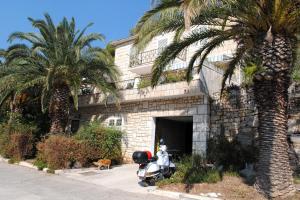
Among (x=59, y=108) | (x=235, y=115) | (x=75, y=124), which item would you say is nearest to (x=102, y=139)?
(x=59, y=108)

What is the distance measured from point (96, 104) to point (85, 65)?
11.8 ft

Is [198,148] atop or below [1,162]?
atop

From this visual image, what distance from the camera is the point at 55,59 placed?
55.9ft

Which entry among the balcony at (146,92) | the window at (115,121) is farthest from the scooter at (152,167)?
the window at (115,121)

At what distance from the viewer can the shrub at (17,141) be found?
17.6 m

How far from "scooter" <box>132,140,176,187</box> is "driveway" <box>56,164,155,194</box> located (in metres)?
0.37

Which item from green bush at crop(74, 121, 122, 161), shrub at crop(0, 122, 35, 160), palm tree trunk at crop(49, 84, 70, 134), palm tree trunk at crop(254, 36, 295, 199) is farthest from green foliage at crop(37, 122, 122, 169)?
palm tree trunk at crop(254, 36, 295, 199)

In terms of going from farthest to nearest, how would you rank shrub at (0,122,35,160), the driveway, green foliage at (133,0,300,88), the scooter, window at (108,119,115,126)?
window at (108,119,115,126), shrub at (0,122,35,160), the driveway, the scooter, green foliage at (133,0,300,88)

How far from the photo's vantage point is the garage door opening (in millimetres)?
17766

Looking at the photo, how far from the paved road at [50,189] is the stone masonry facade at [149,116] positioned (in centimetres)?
505

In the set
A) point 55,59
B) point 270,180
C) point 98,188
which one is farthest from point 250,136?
point 55,59

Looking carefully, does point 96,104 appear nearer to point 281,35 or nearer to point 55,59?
point 55,59

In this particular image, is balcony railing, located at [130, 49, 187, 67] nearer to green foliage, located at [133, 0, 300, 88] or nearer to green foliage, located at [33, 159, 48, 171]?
green foliage, located at [33, 159, 48, 171]

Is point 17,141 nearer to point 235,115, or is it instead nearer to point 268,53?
point 235,115
